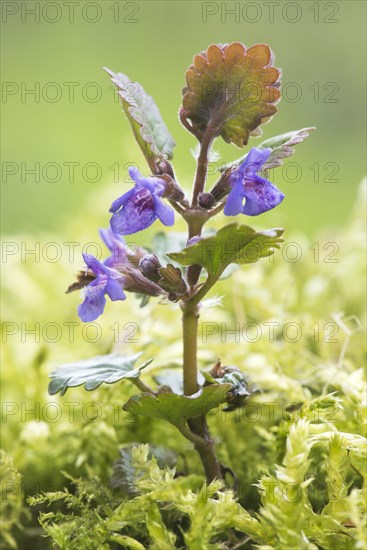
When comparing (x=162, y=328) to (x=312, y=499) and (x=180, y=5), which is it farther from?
(x=180, y=5)

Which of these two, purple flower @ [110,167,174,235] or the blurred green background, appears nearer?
purple flower @ [110,167,174,235]

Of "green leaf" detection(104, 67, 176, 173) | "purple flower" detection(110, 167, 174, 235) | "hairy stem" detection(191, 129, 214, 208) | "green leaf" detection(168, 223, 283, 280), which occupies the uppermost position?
"green leaf" detection(104, 67, 176, 173)

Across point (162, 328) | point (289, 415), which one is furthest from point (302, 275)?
point (289, 415)

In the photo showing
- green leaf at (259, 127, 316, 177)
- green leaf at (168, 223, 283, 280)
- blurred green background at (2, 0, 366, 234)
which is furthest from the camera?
blurred green background at (2, 0, 366, 234)

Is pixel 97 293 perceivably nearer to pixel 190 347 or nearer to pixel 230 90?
pixel 190 347

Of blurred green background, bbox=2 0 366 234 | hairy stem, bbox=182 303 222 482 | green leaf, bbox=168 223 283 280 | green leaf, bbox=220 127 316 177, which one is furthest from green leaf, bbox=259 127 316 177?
blurred green background, bbox=2 0 366 234

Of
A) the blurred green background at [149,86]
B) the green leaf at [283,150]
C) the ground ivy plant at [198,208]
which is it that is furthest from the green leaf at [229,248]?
the blurred green background at [149,86]

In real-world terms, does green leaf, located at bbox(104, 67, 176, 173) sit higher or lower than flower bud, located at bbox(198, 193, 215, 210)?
higher

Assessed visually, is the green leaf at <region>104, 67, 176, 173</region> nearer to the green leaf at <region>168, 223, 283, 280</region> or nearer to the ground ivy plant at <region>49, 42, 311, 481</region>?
the ground ivy plant at <region>49, 42, 311, 481</region>
